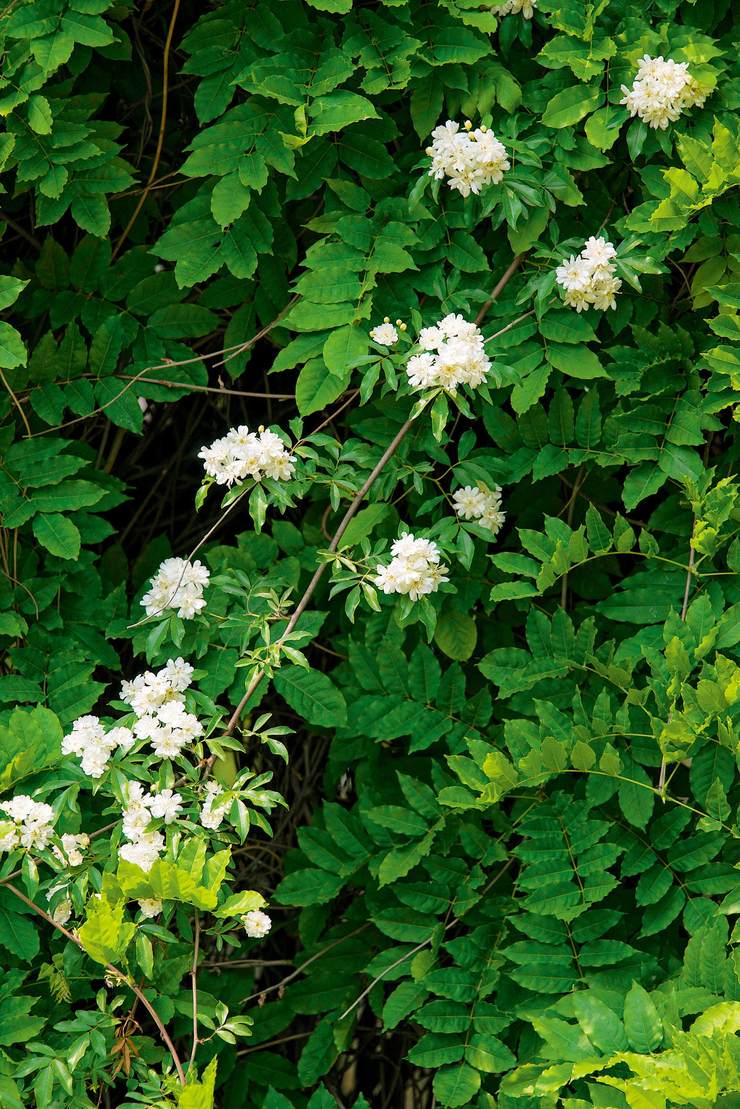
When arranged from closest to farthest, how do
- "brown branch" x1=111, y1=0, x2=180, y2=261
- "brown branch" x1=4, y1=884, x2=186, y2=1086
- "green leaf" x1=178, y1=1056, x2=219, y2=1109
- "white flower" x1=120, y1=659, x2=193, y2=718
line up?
"green leaf" x1=178, y1=1056, x2=219, y2=1109 → "brown branch" x1=4, y1=884, x2=186, y2=1086 → "white flower" x1=120, y1=659, x2=193, y2=718 → "brown branch" x1=111, y1=0, x2=180, y2=261

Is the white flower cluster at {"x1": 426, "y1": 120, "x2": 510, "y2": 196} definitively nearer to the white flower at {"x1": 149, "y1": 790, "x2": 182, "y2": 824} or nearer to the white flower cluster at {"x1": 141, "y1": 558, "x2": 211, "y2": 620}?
the white flower cluster at {"x1": 141, "y1": 558, "x2": 211, "y2": 620}

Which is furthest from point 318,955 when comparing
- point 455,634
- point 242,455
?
point 242,455

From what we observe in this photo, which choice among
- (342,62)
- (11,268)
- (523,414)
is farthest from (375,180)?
(11,268)

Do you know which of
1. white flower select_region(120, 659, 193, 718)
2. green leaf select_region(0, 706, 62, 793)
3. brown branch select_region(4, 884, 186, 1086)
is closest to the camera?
brown branch select_region(4, 884, 186, 1086)

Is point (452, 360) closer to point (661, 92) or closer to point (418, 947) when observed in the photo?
point (661, 92)

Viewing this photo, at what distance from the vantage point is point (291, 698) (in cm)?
191

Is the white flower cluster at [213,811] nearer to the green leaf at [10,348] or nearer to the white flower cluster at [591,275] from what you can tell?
the green leaf at [10,348]

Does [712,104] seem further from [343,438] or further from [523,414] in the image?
[343,438]

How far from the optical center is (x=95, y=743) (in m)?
1.69

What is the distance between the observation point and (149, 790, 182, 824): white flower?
165 cm

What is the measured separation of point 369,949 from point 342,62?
1.42 m

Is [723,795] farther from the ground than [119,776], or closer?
closer

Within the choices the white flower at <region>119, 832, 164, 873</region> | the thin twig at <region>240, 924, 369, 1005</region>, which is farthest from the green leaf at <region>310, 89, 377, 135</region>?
the thin twig at <region>240, 924, 369, 1005</region>

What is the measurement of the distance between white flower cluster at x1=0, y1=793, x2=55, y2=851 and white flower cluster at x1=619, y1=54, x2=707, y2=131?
135 cm
